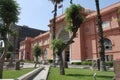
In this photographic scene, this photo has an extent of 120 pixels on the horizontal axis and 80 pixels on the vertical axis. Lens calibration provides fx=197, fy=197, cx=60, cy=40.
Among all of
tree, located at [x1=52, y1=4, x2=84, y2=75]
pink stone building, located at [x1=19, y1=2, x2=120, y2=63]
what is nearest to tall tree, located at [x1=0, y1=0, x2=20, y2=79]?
tree, located at [x1=52, y1=4, x2=84, y2=75]

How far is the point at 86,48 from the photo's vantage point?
4378 centimetres

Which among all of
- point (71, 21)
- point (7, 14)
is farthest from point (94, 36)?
point (7, 14)

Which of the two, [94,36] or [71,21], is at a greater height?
[94,36]

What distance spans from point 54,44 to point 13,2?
5858 millimetres

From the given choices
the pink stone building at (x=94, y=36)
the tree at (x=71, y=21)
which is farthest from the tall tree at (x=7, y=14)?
the pink stone building at (x=94, y=36)

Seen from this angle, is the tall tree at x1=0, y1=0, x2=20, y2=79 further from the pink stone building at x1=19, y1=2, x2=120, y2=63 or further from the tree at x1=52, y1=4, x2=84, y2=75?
the pink stone building at x1=19, y1=2, x2=120, y2=63

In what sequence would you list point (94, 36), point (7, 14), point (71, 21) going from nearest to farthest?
point (7, 14) → point (71, 21) → point (94, 36)

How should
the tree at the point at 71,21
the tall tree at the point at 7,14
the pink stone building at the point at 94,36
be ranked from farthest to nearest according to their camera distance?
the pink stone building at the point at 94,36 < the tree at the point at 71,21 < the tall tree at the point at 7,14

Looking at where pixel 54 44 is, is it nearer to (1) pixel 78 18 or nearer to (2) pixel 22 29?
(1) pixel 78 18

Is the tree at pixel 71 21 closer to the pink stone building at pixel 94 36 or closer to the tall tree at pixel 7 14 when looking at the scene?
the tall tree at pixel 7 14

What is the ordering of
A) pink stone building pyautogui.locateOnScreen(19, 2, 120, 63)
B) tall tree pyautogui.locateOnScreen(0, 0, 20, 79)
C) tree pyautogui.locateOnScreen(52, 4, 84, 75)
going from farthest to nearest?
pink stone building pyautogui.locateOnScreen(19, 2, 120, 63), tree pyautogui.locateOnScreen(52, 4, 84, 75), tall tree pyautogui.locateOnScreen(0, 0, 20, 79)

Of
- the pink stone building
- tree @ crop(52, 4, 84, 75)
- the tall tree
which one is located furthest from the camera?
the pink stone building

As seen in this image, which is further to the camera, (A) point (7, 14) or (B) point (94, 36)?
(B) point (94, 36)

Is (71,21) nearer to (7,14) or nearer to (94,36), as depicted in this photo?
(7,14)
